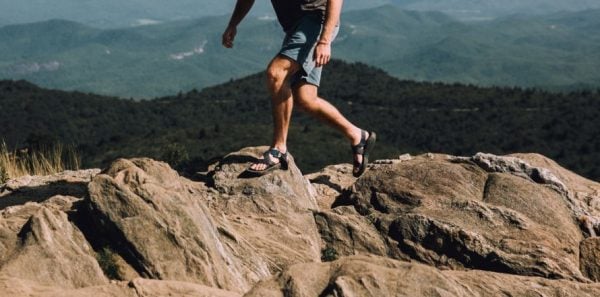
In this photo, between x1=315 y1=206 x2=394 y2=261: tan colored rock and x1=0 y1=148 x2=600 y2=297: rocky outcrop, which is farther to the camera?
x1=315 y1=206 x2=394 y2=261: tan colored rock

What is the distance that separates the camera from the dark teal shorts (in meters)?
8.38

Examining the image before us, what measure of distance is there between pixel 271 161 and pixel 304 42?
1.74m

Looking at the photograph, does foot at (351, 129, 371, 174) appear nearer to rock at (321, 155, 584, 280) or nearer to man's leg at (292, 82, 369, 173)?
man's leg at (292, 82, 369, 173)

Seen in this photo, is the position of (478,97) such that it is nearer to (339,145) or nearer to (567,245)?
(339,145)

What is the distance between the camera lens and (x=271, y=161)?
9.14 m

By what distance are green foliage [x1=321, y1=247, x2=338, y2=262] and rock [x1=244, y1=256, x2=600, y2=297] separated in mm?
2038

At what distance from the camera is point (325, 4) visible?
8.52m

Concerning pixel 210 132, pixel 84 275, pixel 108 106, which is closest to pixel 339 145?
pixel 210 132

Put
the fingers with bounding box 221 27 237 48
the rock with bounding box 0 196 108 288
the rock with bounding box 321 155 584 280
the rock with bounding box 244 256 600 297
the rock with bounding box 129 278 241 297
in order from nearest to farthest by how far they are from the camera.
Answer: the rock with bounding box 244 256 600 297, the rock with bounding box 129 278 241 297, the rock with bounding box 0 196 108 288, the rock with bounding box 321 155 584 280, the fingers with bounding box 221 27 237 48

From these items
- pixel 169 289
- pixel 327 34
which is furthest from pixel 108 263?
pixel 327 34

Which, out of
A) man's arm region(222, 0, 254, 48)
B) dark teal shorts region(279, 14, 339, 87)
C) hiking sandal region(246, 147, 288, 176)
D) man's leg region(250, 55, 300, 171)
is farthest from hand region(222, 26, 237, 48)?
hiking sandal region(246, 147, 288, 176)

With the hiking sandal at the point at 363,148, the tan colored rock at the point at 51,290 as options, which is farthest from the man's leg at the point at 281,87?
the tan colored rock at the point at 51,290

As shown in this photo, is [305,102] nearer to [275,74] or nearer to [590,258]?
[275,74]

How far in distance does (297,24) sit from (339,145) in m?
68.1
